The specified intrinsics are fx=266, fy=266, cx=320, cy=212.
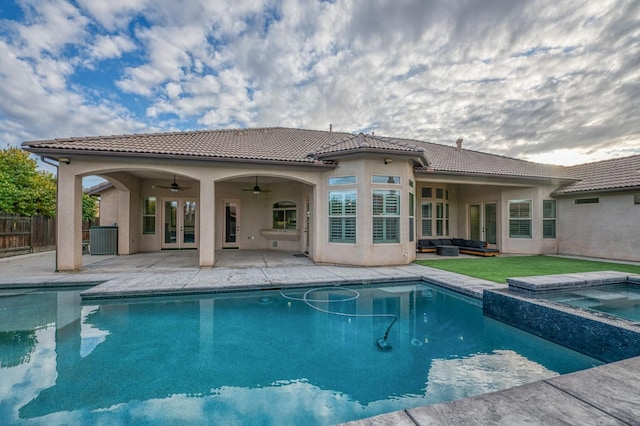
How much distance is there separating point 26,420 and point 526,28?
44.2 ft

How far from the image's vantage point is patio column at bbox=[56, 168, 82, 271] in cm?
809

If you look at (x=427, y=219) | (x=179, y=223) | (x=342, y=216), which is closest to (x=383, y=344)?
(x=342, y=216)

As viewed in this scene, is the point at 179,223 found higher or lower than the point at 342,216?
lower

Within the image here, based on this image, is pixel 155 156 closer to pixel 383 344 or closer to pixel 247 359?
pixel 247 359

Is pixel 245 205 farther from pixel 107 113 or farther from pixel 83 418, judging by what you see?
pixel 83 418

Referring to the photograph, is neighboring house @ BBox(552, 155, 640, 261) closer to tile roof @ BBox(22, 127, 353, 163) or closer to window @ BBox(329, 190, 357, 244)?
window @ BBox(329, 190, 357, 244)

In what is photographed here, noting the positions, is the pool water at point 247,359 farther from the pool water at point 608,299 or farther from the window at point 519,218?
the window at point 519,218

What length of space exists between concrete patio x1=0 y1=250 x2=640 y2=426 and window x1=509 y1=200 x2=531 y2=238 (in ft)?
23.2

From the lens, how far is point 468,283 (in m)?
6.91

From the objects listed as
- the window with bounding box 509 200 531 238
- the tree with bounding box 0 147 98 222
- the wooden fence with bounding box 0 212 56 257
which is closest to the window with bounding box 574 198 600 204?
the window with bounding box 509 200 531 238

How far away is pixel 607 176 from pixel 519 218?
369 centimetres

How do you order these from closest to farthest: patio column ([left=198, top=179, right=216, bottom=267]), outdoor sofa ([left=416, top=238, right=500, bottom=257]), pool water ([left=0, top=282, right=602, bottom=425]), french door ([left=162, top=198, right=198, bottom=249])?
1. pool water ([left=0, top=282, right=602, bottom=425])
2. patio column ([left=198, top=179, right=216, bottom=267])
3. outdoor sofa ([left=416, top=238, right=500, bottom=257])
4. french door ([left=162, top=198, right=198, bottom=249])

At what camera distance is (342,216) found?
9.70 m

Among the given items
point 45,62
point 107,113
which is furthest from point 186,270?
point 107,113
